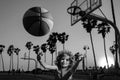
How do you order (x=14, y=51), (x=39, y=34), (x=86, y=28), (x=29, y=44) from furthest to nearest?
(x=14, y=51)
(x=29, y=44)
(x=86, y=28)
(x=39, y=34)

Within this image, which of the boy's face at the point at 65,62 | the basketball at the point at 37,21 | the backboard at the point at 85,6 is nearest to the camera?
the boy's face at the point at 65,62

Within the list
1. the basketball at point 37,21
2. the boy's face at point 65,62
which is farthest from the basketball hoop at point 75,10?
the boy's face at point 65,62

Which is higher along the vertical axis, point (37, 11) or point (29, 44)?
point (29, 44)

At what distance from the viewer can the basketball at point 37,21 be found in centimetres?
967

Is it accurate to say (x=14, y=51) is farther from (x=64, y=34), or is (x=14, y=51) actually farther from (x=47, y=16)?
(x=47, y=16)

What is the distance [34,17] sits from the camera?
9961 millimetres

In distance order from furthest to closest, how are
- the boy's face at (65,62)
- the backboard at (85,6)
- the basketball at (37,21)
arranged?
1. the backboard at (85,6)
2. the basketball at (37,21)
3. the boy's face at (65,62)

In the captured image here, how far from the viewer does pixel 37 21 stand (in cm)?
973

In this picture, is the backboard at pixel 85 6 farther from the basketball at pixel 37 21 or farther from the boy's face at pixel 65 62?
the boy's face at pixel 65 62

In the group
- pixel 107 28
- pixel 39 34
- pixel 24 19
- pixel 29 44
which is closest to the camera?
pixel 39 34

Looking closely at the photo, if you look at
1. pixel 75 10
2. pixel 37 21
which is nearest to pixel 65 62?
pixel 37 21

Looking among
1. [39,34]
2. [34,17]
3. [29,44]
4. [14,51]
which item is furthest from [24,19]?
[14,51]

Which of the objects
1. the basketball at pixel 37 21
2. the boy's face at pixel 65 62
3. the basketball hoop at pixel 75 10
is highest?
the basketball hoop at pixel 75 10

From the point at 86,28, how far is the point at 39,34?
3702cm
